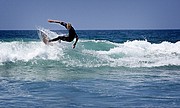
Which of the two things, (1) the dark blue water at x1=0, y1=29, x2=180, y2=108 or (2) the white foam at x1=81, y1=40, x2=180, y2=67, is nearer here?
(1) the dark blue water at x1=0, y1=29, x2=180, y2=108

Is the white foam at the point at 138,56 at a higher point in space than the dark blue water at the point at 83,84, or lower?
lower

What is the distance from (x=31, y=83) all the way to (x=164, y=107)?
4797mm

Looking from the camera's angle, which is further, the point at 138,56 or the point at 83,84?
the point at 138,56

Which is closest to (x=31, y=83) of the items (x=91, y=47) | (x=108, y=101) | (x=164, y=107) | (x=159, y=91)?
(x=108, y=101)

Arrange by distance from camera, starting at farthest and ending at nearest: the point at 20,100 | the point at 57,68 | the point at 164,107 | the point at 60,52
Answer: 1. the point at 60,52
2. the point at 57,68
3. the point at 20,100
4. the point at 164,107

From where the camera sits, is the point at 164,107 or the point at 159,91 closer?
the point at 164,107

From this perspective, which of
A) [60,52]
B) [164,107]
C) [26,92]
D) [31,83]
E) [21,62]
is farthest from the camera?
[60,52]

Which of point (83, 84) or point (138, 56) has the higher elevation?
point (83, 84)

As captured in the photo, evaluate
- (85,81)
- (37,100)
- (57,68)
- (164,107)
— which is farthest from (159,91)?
(57,68)

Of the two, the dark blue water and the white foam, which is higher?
the dark blue water

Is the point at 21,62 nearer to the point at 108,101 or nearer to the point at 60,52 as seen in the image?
the point at 60,52

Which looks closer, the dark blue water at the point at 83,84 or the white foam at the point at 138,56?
the dark blue water at the point at 83,84

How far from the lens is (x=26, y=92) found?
8.72 m

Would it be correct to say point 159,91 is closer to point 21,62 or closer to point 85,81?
point 85,81
